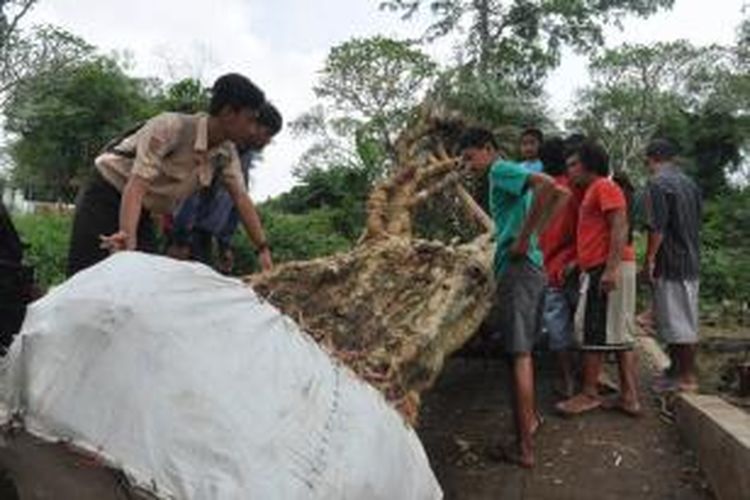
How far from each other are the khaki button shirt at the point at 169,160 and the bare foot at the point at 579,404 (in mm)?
2350

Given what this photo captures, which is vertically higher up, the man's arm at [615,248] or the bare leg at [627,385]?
the man's arm at [615,248]

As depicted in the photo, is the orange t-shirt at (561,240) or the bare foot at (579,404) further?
the orange t-shirt at (561,240)

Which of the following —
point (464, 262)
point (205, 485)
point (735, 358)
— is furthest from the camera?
point (735, 358)

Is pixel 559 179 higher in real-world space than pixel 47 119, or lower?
lower

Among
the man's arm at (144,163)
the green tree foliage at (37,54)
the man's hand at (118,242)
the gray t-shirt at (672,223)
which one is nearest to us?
the man's hand at (118,242)

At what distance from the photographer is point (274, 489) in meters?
2.65

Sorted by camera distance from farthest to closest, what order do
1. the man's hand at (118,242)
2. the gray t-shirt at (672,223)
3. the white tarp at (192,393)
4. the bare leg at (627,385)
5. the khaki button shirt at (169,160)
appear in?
the gray t-shirt at (672,223) < the bare leg at (627,385) < the khaki button shirt at (169,160) < the man's hand at (118,242) < the white tarp at (192,393)

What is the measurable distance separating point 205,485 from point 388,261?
3267 millimetres

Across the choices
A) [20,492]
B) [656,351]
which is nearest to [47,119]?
[656,351]

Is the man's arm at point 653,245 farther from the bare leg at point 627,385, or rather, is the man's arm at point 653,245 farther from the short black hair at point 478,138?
the short black hair at point 478,138

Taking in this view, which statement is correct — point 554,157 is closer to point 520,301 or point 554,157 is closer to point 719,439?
point 520,301

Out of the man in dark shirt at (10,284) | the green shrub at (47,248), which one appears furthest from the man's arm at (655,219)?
the green shrub at (47,248)

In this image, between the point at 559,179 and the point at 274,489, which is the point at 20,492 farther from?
the point at 559,179

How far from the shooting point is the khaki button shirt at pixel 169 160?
4520 millimetres
